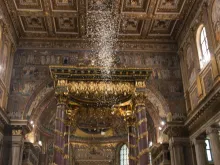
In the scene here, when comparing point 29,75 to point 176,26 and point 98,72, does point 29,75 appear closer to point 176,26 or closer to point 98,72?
point 98,72

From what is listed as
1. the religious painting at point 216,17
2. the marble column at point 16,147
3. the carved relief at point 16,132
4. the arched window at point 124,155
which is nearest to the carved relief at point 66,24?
the carved relief at point 16,132

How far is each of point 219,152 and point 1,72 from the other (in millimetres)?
10470

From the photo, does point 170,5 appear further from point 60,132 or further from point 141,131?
point 60,132

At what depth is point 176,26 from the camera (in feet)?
54.1

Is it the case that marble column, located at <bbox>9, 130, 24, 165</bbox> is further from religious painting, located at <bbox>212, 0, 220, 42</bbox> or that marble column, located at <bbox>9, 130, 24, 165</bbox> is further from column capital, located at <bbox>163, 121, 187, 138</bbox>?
religious painting, located at <bbox>212, 0, 220, 42</bbox>

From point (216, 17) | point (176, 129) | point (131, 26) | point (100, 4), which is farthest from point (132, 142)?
point (100, 4)

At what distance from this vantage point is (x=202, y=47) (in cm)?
1405

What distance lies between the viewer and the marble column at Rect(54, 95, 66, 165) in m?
11.0

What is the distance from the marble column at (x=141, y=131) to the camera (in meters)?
11.5

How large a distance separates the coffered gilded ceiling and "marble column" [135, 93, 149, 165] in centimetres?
510

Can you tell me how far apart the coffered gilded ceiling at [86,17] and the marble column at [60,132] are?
528 centimetres

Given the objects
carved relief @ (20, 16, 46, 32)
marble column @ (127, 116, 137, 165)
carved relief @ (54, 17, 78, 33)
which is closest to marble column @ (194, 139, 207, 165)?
marble column @ (127, 116, 137, 165)

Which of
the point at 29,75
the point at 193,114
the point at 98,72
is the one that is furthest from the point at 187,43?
the point at 29,75

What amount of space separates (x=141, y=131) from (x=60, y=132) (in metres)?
3.24
